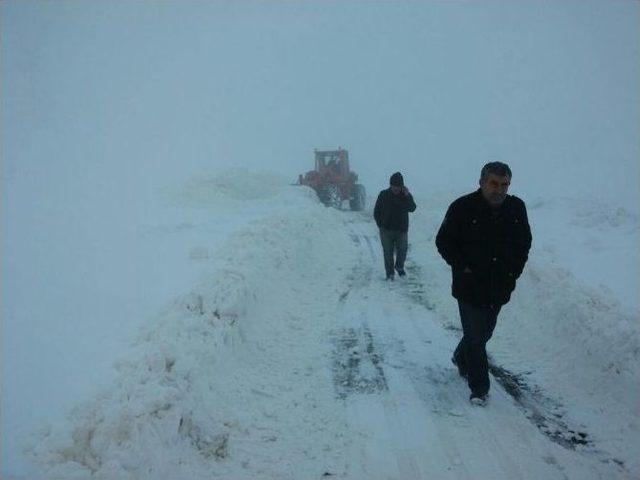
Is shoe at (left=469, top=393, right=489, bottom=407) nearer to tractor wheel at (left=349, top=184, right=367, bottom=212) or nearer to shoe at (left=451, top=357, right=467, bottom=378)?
shoe at (left=451, top=357, right=467, bottom=378)

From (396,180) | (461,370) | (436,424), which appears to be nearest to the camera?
(436,424)

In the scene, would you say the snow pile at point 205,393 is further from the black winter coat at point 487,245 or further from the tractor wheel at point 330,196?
the tractor wheel at point 330,196

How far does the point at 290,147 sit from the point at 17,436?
2963 inches

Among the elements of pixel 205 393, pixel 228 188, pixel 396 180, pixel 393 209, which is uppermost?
pixel 396 180

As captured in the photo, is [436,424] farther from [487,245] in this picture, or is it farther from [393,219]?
[393,219]

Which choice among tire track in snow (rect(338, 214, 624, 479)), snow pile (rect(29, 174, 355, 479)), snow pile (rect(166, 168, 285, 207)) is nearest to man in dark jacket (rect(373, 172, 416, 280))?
snow pile (rect(29, 174, 355, 479))

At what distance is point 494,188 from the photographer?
4098 millimetres

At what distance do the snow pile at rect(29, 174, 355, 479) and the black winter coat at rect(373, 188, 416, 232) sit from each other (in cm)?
248

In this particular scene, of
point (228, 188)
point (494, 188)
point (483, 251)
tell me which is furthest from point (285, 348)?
point (228, 188)

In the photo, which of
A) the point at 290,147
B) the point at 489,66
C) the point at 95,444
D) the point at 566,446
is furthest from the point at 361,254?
the point at 489,66

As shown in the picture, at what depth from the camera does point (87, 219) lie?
980cm

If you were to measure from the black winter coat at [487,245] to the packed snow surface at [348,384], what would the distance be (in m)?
1.08

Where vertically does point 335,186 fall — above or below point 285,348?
above

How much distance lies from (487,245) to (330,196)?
1988 cm
